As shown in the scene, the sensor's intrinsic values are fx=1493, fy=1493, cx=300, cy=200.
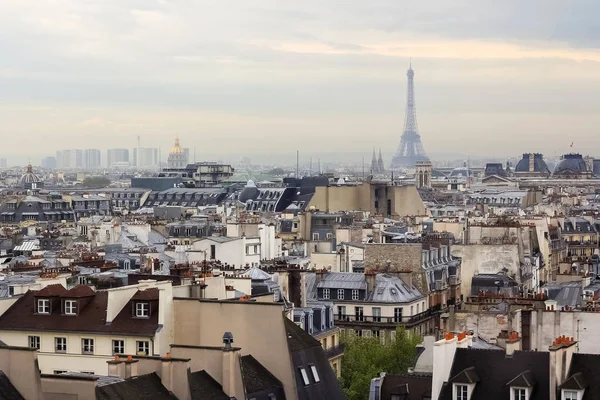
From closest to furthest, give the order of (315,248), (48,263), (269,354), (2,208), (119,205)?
1. (269,354)
2. (48,263)
3. (315,248)
4. (2,208)
5. (119,205)

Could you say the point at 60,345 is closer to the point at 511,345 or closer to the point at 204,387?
the point at 204,387

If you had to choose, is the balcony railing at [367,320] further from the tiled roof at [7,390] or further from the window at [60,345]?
the tiled roof at [7,390]

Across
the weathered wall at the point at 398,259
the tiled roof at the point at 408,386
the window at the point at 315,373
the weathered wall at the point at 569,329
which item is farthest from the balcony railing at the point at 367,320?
the tiled roof at the point at 408,386

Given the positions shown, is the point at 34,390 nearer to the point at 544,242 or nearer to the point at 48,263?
the point at 48,263

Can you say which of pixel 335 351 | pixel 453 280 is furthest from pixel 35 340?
pixel 453 280

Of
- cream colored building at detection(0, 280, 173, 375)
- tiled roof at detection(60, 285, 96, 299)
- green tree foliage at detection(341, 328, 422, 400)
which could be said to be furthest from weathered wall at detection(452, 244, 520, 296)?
cream colored building at detection(0, 280, 173, 375)

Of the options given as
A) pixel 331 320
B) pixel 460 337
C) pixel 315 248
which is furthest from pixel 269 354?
pixel 315 248
